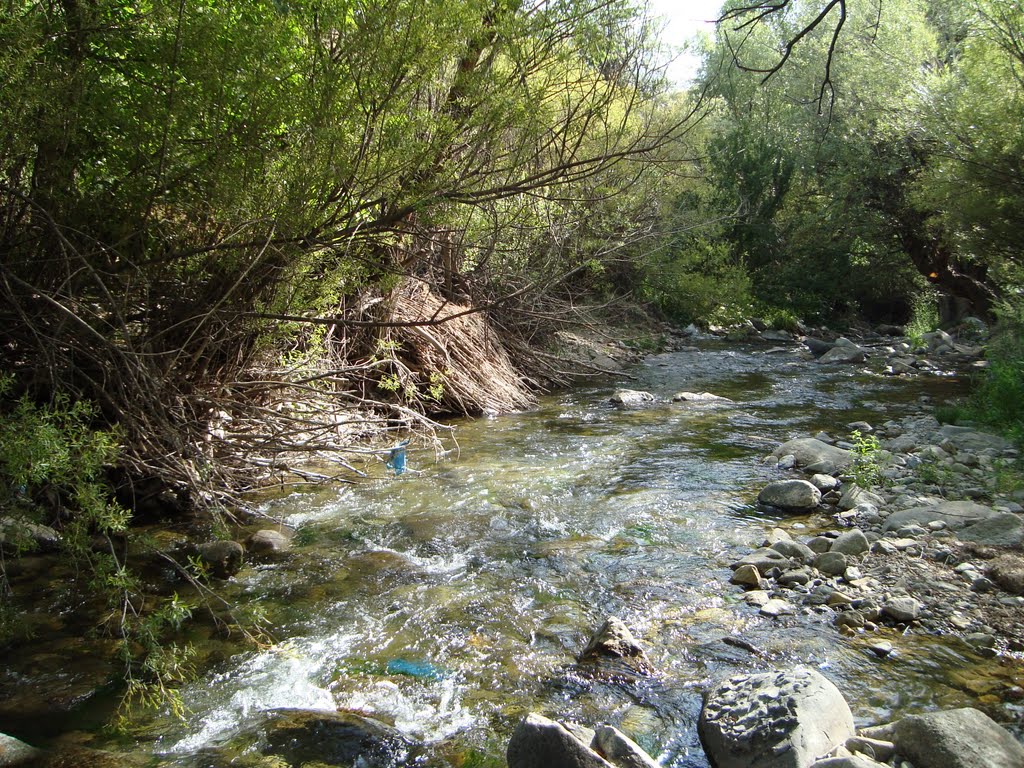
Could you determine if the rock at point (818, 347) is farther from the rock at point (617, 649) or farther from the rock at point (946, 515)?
the rock at point (617, 649)

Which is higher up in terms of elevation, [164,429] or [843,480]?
[164,429]

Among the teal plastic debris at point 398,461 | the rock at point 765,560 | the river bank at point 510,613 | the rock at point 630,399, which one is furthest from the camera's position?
the rock at point 630,399

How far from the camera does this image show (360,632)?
14.5 ft

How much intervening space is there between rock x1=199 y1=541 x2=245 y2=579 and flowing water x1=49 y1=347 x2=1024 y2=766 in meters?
0.15

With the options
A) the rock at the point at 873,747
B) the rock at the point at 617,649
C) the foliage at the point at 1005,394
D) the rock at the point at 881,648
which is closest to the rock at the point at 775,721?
the rock at the point at 873,747

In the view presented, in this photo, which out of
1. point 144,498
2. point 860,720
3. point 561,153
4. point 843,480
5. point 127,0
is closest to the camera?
point 860,720

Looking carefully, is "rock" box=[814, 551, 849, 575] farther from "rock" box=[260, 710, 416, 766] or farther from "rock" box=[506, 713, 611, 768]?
"rock" box=[260, 710, 416, 766]

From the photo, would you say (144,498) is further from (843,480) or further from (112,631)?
(843,480)

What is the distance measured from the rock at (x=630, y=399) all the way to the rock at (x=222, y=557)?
678 centimetres

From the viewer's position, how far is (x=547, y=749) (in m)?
3.07

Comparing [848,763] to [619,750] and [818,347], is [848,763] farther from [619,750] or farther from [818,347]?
[818,347]

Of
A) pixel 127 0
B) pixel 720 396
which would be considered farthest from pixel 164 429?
pixel 720 396

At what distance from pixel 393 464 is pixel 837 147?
19849 mm

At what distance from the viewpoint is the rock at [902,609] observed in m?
4.45
